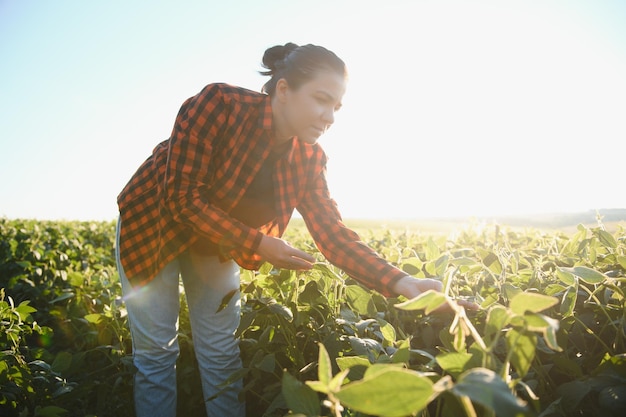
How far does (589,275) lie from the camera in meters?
0.95

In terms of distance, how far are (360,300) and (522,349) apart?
2.76ft

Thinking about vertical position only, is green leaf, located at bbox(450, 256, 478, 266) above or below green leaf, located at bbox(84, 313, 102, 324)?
above

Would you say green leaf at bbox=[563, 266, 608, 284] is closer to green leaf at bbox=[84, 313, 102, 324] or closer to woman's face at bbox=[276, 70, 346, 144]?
woman's face at bbox=[276, 70, 346, 144]

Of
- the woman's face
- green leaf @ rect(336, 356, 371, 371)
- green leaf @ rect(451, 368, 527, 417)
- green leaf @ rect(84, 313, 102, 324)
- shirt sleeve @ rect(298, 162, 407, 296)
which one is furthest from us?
green leaf @ rect(84, 313, 102, 324)

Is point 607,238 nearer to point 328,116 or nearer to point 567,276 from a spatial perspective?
point 567,276

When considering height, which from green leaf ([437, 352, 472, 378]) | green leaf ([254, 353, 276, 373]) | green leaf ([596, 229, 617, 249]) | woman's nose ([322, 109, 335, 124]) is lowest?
green leaf ([254, 353, 276, 373])

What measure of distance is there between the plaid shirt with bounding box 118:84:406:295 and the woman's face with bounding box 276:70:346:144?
0.13 m

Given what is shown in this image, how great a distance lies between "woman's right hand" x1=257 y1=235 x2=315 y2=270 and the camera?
4.71ft

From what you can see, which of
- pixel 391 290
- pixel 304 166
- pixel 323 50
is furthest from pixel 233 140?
pixel 391 290

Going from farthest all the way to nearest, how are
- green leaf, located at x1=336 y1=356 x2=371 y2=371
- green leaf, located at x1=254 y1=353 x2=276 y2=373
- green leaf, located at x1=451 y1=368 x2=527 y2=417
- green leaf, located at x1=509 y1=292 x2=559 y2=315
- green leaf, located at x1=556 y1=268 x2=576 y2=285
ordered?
green leaf, located at x1=254 y1=353 x2=276 y2=373
green leaf, located at x1=556 y1=268 x2=576 y2=285
green leaf, located at x1=336 y1=356 x2=371 y2=371
green leaf, located at x1=509 y1=292 x2=559 y2=315
green leaf, located at x1=451 y1=368 x2=527 y2=417

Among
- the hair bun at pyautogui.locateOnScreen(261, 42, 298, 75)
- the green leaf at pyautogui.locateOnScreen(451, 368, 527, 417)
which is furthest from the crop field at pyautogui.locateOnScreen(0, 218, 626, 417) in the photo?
the hair bun at pyautogui.locateOnScreen(261, 42, 298, 75)

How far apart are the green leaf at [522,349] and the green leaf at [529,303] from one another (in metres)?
0.04

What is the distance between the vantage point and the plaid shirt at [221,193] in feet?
5.13

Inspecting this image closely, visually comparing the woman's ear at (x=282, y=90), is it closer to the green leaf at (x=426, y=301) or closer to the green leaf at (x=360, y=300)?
the green leaf at (x=360, y=300)
